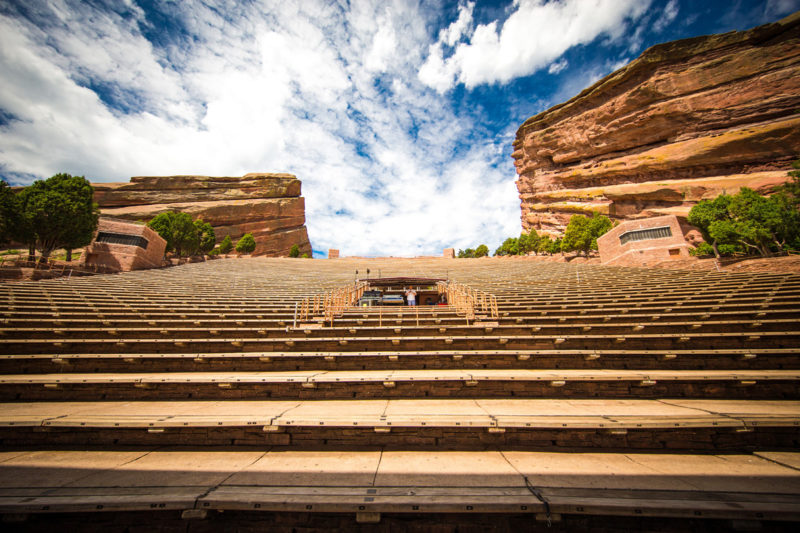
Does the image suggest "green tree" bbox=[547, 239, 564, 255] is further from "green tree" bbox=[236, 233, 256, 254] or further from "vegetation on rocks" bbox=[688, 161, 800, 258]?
"green tree" bbox=[236, 233, 256, 254]

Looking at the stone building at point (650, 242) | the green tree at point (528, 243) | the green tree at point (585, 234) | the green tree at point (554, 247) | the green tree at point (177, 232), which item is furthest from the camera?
the green tree at point (528, 243)

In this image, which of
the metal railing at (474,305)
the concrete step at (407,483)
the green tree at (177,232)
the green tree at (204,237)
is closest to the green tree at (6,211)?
the green tree at (177,232)

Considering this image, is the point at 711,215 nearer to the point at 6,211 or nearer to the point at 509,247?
the point at 509,247

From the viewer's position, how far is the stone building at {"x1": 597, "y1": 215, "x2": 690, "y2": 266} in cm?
2230

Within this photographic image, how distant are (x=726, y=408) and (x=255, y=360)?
789 centimetres

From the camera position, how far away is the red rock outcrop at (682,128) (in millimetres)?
37094

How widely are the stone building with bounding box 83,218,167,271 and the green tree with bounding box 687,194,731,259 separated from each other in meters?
53.3

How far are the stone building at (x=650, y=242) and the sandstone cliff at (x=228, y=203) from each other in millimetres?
A: 70575

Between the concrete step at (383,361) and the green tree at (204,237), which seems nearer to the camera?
the concrete step at (383,361)

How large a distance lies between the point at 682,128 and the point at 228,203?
96.2 metres

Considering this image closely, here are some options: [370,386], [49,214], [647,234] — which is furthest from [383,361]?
[49,214]

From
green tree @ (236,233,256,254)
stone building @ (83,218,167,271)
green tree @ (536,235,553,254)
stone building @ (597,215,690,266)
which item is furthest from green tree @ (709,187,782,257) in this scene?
green tree @ (236,233,256,254)

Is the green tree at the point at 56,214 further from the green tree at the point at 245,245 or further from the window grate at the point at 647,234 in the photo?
Result: the window grate at the point at 647,234

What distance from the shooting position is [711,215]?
27.4 m
